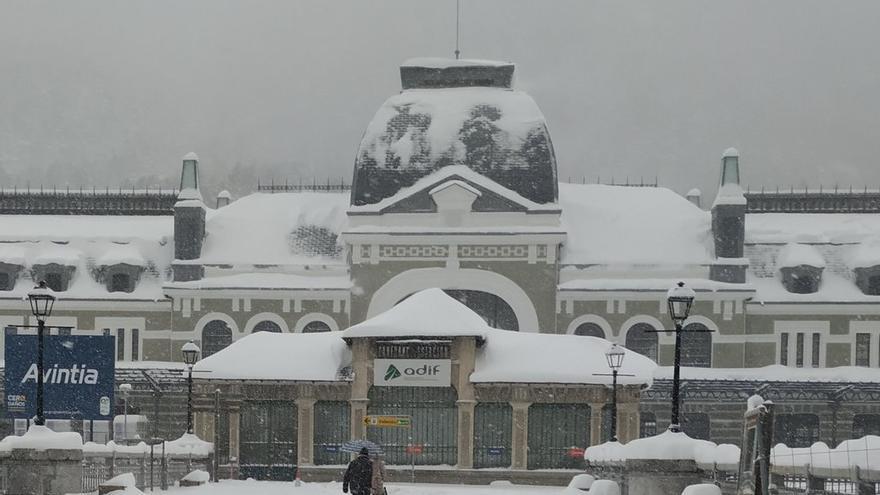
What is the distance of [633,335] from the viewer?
4984cm

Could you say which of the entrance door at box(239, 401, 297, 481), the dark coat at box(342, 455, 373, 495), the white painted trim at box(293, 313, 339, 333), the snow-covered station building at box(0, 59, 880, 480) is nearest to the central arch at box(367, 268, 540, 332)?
the snow-covered station building at box(0, 59, 880, 480)

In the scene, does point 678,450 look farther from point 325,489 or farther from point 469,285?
point 469,285

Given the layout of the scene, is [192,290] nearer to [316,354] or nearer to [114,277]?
[114,277]

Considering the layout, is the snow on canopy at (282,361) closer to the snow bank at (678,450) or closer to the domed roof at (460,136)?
the domed roof at (460,136)

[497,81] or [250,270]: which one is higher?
[497,81]

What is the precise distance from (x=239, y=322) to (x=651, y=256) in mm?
14427

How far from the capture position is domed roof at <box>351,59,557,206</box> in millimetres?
49688

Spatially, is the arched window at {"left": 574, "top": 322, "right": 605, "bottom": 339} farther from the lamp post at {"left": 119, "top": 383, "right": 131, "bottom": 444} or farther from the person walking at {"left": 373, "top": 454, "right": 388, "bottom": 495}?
the person walking at {"left": 373, "top": 454, "right": 388, "bottom": 495}

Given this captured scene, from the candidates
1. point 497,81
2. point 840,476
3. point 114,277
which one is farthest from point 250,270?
point 840,476

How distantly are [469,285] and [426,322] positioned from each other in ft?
36.0

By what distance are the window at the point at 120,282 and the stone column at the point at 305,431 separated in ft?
52.7

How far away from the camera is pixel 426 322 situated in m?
38.2

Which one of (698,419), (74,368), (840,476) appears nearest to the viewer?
(840,476)

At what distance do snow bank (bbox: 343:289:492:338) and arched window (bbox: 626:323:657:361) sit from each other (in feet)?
37.9
